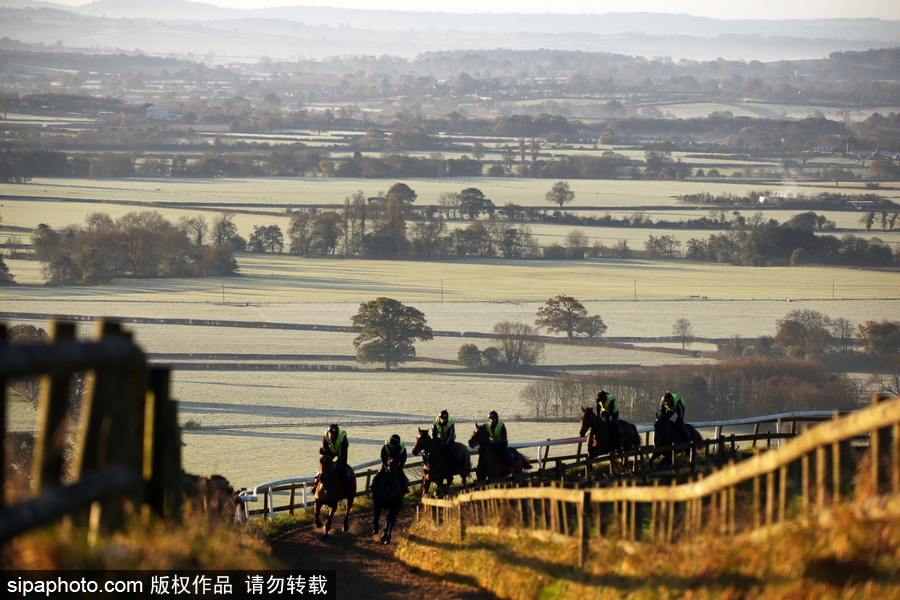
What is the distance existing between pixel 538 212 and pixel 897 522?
84043mm

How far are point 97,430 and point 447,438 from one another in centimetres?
1034

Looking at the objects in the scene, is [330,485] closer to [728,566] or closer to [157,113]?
[728,566]

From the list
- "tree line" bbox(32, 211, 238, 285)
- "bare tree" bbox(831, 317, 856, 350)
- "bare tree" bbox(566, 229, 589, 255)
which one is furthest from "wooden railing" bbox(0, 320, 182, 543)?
"bare tree" bbox(566, 229, 589, 255)

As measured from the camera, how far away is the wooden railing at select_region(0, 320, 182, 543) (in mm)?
3926

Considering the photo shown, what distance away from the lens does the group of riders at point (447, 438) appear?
1355 centimetres

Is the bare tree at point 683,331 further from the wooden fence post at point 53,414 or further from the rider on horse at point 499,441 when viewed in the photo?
the wooden fence post at point 53,414

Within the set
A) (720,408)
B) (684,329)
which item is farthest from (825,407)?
(684,329)

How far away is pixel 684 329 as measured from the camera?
167 feet

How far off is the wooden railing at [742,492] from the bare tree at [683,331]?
40.3 m

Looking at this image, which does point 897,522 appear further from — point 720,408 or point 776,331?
point 776,331

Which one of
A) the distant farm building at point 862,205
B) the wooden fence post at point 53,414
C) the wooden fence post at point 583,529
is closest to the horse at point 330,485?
the wooden fence post at point 583,529

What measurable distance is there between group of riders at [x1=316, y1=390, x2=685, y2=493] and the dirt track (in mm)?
848

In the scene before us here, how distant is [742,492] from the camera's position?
20.9 feet

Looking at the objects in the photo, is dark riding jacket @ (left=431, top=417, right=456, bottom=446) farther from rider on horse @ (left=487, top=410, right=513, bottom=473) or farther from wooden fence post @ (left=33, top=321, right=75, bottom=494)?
wooden fence post @ (left=33, top=321, right=75, bottom=494)
